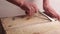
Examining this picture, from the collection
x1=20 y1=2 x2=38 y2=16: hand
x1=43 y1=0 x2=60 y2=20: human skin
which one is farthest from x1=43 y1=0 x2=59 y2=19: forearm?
x1=20 y1=2 x2=38 y2=16: hand

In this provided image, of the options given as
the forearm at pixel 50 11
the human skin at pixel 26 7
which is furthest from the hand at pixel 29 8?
the forearm at pixel 50 11

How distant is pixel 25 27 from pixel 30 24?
70mm

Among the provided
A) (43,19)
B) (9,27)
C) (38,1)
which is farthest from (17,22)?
(38,1)

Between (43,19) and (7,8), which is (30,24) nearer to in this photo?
(43,19)

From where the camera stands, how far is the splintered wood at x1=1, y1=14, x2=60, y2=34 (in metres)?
0.82

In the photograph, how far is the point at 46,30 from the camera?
83cm

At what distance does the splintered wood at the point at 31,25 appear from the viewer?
824 mm

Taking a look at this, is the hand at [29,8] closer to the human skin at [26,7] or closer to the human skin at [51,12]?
the human skin at [26,7]

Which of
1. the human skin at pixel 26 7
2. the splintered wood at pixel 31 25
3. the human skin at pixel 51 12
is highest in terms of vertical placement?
the human skin at pixel 26 7

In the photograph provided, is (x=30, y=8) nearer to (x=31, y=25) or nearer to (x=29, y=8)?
(x=29, y=8)

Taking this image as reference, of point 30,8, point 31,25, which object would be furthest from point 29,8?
point 31,25

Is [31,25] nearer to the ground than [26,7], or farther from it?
nearer to the ground

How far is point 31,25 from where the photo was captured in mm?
913

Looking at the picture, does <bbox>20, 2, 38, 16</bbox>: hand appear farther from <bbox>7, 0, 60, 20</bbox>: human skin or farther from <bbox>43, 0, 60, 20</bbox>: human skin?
<bbox>43, 0, 60, 20</bbox>: human skin
